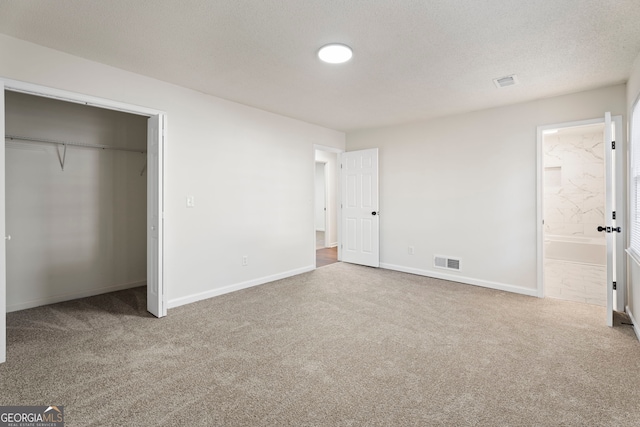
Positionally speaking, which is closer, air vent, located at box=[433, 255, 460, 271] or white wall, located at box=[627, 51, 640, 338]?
white wall, located at box=[627, 51, 640, 338]

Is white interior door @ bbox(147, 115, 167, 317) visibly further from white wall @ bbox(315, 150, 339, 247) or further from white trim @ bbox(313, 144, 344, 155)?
white wall @ bbox(315, 150, 339, 247)

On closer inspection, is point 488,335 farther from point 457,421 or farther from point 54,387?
point 54,387

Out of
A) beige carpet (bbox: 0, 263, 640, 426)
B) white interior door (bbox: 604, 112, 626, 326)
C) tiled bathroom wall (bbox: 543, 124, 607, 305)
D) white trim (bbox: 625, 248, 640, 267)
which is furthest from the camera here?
tiled bathroom wall (bbox: 543, 124, 607, 305)

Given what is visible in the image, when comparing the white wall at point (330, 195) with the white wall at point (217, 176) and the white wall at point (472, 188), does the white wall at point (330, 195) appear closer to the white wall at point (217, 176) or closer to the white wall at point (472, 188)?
the white wall at point (472, 188)

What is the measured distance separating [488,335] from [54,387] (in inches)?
131

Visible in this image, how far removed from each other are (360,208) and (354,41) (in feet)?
11.5

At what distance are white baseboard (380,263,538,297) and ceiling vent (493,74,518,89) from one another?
2.53 metres

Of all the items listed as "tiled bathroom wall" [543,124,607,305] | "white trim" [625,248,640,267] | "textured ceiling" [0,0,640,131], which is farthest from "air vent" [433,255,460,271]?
"tiled bathroom wall" [543,124,607,305]

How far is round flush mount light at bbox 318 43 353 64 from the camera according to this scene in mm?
2531

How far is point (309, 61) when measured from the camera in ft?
9.25

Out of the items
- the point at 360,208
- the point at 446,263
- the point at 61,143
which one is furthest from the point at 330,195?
the point at 61,143

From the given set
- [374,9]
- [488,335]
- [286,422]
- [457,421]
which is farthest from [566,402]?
[374,9]

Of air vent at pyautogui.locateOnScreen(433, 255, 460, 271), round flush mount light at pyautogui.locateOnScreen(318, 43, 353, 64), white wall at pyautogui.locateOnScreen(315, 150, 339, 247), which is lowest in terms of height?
air vent at pyautogui.locateOnScreen(433, 255, 460, 271)

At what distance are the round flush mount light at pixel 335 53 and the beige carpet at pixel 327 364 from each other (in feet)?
8.02
